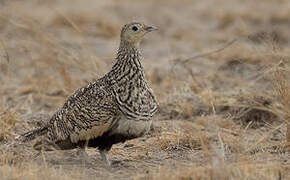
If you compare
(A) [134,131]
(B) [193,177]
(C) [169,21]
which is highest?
(C) [169,21]

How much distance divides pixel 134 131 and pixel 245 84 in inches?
145

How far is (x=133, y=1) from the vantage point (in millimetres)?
17000

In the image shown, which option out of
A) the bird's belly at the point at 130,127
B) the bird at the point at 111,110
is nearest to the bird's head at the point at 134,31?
the bird at the point at 111,110

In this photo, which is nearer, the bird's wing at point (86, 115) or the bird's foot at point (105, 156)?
the bird's wing at point (86, 115)

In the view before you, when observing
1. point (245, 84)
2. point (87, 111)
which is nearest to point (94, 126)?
point (87, 111)

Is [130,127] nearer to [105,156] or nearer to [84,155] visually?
[105,156]

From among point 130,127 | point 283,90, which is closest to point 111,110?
point 130,127

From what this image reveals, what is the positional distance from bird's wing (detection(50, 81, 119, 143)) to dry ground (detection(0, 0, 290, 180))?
0.86ft

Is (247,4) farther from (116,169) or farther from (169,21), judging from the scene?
(116,169)

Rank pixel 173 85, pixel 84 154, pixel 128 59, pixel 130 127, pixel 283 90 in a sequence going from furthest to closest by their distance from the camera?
1. pixel 173 85
2. pixel 283 90
3. pixel 84 154
4. pixel 128 59
5. pixel 130 127

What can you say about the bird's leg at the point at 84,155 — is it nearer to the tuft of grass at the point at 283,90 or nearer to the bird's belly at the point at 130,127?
the bird's belly at the point at 130,127

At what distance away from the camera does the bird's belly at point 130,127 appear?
5555mm

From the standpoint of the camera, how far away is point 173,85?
897 centimetres

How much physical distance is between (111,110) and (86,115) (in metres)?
0.24
